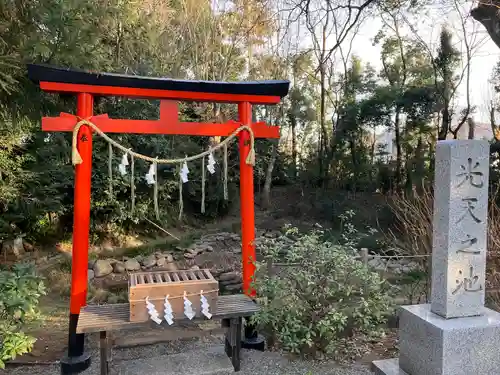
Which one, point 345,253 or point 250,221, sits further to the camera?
point 250,221

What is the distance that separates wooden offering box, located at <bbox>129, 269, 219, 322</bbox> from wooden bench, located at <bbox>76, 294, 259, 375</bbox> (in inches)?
2.9

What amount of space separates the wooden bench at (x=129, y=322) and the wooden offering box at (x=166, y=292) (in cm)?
7

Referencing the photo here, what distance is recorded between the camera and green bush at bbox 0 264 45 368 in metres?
2.51

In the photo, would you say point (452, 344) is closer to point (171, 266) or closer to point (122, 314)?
point (122, 314)

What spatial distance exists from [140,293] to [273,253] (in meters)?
1.27

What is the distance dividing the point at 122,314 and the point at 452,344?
2493 mm

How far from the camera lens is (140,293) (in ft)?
10.2

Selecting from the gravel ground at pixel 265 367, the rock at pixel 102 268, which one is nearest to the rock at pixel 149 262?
the rock at pixel 102 268

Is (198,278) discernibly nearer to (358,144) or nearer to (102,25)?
(102,25)

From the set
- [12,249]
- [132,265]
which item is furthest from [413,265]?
[12,249]

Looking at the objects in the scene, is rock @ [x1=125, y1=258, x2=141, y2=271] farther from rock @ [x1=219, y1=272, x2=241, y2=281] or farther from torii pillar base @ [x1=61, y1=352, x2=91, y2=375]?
torii pillar base @ [x1=61, y1=352, x2=91, y2=375]

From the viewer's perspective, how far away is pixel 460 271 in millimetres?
2746

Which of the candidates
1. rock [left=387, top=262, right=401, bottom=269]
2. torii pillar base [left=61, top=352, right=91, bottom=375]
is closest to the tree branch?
rock [left=387, top=262, right=401, bottom=269]

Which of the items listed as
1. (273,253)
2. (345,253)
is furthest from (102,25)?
(345,253)
